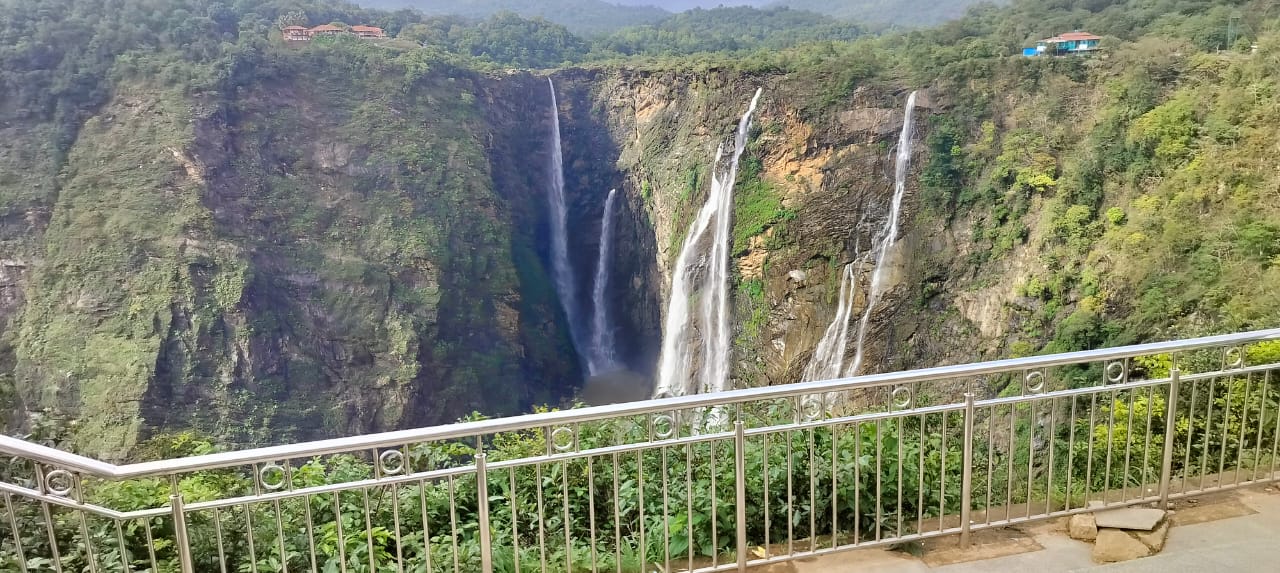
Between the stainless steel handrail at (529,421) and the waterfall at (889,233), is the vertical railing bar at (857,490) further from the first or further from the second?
the waterfall at (889,233)

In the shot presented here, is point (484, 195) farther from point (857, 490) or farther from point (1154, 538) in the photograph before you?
point (1154, 538)

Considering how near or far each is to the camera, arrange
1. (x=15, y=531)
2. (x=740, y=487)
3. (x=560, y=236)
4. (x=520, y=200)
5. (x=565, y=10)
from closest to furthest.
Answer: (x=15, y=531)
(x=740, y=487)
(x=520, y=200)
(x=560, y=236)
(x=565, y=10)

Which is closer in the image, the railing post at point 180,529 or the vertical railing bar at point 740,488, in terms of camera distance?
the railing post at point 180,529

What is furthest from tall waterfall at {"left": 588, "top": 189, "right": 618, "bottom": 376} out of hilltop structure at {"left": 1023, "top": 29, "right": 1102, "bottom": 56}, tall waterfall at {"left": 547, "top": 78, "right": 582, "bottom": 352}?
hilltop structure at {"left": 1023, "top": 29, "right": 1102, "bottom": 56}

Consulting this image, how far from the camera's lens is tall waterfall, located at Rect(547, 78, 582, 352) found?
28.5m

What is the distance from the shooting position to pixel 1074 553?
2.86 m

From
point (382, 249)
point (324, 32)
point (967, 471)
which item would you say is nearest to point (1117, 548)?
point (967, 471)

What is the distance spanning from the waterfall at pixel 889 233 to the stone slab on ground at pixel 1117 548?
12.4 metres

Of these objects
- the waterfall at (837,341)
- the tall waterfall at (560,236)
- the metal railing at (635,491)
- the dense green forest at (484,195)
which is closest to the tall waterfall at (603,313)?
the tall waterfall at (560,236)

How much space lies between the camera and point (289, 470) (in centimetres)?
233

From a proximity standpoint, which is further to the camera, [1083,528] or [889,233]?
[889,233]

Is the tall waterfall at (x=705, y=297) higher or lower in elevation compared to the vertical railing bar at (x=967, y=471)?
lower

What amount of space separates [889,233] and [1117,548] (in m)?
14.3

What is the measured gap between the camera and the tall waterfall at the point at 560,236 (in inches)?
1123
